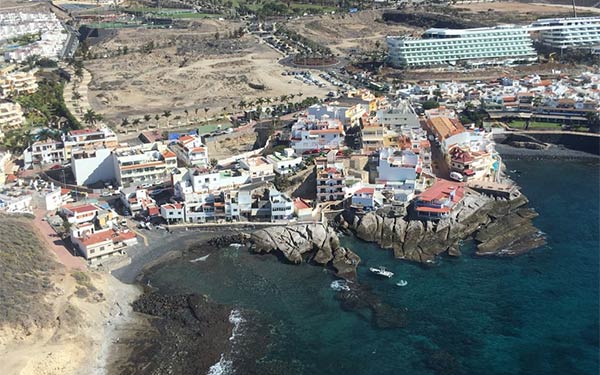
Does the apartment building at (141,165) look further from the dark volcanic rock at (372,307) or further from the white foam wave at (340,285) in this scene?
the dark volcanic rock at (372,307)

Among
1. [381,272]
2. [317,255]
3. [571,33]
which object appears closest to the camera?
[381,272]

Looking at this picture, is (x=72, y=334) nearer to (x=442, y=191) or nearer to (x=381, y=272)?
(x=381, y=272)

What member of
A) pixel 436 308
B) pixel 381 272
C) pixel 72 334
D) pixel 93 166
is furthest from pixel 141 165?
pixel 436 308

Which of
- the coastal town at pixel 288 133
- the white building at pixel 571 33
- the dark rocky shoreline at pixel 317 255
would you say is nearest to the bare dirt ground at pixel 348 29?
the coastal town at pixel 288 133

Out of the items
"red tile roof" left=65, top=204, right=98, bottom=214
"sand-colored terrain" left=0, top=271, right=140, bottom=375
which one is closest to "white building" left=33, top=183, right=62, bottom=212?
"red tile roof" left=65, top=204, right=98, bottom=214

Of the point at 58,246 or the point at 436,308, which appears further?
the point at 58,246

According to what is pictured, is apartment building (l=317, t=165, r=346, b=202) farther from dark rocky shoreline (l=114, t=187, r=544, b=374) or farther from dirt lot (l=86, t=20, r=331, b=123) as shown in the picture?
dirt lot (l=86, t=20, r=331, b=123)
